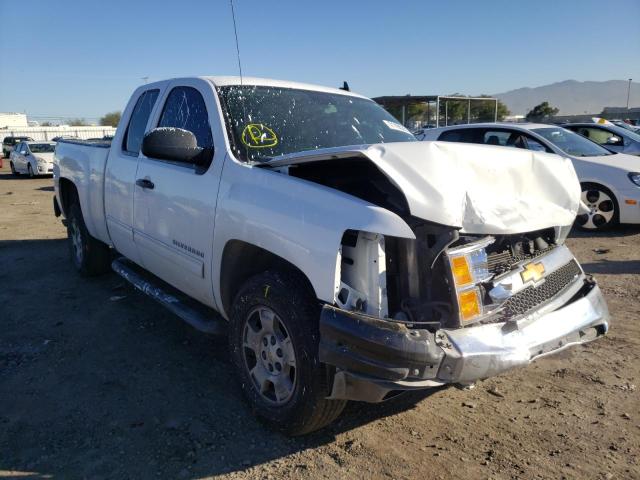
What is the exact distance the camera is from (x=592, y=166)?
8.10 m

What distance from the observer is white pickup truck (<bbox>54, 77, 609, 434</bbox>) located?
7.75 ft

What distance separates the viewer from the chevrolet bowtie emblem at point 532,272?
2.86m

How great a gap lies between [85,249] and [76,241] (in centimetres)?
38

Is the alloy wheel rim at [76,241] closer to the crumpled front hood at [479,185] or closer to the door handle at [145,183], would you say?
the door handle at [145,183]

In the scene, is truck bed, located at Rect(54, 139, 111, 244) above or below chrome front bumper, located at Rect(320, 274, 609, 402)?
above

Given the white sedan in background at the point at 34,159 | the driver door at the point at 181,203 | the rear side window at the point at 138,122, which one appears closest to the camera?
the driver door at the point at 181,203

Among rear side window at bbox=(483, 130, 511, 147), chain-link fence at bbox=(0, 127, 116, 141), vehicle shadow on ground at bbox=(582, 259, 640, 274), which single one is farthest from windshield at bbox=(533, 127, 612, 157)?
chain-link fence at bbox=(0, 127, 116, 141)

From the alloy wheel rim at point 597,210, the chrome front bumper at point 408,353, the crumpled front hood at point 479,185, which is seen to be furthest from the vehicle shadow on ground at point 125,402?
the alloy wheel rim at point 597,210

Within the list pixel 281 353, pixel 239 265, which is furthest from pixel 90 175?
pixel 281 353

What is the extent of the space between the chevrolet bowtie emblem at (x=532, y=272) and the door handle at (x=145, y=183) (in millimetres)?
2680

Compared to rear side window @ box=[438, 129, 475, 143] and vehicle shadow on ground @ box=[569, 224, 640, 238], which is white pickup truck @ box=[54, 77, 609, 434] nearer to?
vehicle shadow on ground @ box=[569, 224, 640, 238]

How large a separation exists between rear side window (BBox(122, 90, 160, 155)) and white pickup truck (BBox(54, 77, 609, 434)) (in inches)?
22.6

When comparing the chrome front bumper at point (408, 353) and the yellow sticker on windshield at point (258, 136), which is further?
the yellow sticker on windshield at point (258, 136)

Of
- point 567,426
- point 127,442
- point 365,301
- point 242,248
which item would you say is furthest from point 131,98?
point 567,426
